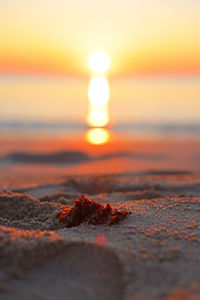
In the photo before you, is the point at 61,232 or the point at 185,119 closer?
the point at 61,232

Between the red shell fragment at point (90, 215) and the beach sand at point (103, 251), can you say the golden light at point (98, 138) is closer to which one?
the beach sand at point (103, 251)

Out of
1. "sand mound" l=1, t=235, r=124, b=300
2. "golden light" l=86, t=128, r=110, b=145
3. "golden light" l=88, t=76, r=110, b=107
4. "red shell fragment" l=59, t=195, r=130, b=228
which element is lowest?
"sand mound" l=1, t=235, r=124, b=300

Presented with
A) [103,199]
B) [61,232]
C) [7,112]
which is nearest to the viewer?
[61,232]

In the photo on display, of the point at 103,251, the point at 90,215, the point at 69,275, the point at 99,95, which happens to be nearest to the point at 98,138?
the point at 90,215

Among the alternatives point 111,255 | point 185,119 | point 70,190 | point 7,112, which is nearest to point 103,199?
point 70,190

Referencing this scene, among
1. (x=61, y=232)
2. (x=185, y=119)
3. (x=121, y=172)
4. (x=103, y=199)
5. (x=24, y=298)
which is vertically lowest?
(x=24, y=298)

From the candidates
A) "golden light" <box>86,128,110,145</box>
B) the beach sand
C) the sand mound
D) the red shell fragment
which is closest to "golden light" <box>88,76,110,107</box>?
"golden light" <box>86,128,110,145</box>

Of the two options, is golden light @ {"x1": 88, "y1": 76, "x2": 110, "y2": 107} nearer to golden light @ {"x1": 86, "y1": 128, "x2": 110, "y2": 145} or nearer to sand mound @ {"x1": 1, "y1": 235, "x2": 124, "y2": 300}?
golden light @ {"x1": 86, "y1": 128, "x2": 110, "y2": 145}

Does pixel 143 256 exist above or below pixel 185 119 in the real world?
below

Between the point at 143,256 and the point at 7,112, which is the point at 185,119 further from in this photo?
the point at 143,256

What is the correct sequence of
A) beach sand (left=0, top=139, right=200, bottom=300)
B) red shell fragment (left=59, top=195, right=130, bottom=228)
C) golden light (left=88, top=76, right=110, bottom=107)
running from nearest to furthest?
beach sand (left=0, top=139, right=200, bottom=300) < red shell fragment (left=59, top=195, right=130, bottom=228) < golden light (left=88, top=76, right=110, bottom=107)
